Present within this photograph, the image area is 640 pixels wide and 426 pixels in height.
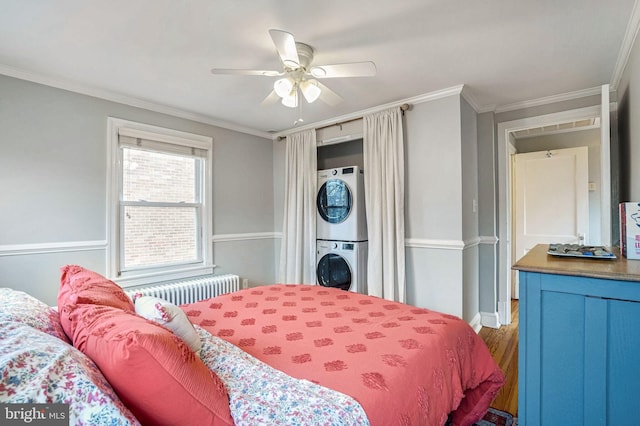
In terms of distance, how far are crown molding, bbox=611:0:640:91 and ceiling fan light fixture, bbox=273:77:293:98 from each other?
6.56 feet

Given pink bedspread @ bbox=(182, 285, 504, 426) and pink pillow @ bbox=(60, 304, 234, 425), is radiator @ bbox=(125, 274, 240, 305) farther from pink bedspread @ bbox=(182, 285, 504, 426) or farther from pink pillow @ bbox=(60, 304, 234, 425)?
pink pillow @ bbox=(60, 304, 234, 425)

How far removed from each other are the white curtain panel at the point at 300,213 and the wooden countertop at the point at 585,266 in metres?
2.57

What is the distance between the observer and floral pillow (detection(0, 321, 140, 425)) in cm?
62

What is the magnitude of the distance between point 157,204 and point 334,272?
213cm

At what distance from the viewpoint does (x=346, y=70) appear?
1.89m

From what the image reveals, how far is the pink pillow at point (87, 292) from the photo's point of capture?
122cm

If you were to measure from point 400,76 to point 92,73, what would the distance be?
2.52 meters

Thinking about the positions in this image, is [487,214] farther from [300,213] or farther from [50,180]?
[50,180]

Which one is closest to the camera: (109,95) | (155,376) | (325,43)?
(155,376)

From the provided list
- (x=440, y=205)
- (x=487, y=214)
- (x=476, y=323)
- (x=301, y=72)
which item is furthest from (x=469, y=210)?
(x=301, y=72)

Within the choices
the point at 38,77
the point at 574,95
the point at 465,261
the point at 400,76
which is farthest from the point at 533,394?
the point at 38,77

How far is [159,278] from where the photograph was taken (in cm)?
318

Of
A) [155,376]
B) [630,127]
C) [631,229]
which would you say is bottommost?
[155,376]

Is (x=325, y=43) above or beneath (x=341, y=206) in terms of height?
above
